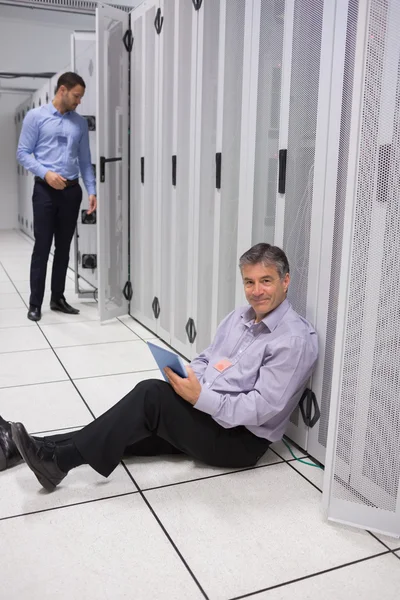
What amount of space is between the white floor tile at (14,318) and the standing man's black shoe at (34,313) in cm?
4

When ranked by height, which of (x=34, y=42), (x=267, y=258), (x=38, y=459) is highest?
(x=34, y=42)

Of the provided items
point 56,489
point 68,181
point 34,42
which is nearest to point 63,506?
point 56,489

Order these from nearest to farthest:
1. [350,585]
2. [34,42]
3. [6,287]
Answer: [350,585] → [6,287] → [34,42]

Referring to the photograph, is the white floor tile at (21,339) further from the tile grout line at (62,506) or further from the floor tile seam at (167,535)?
the tile grout line at (62,506)

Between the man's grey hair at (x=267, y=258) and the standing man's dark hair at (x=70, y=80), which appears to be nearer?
the man's grey hair at (x=267, y=258)

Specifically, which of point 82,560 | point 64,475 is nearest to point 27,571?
point 82,560

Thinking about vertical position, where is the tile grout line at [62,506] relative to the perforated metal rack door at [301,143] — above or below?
below

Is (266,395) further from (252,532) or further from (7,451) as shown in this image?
(7,451)

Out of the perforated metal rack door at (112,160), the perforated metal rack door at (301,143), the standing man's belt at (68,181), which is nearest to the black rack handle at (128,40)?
the perforated metal rack door at (112,160)

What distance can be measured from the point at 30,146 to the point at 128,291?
1.34 meters

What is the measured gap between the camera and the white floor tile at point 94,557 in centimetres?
155

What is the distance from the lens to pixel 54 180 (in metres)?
4.28

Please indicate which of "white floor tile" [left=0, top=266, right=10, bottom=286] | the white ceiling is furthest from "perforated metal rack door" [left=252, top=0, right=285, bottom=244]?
the white ceiling

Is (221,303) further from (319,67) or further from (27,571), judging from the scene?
(27,571)
